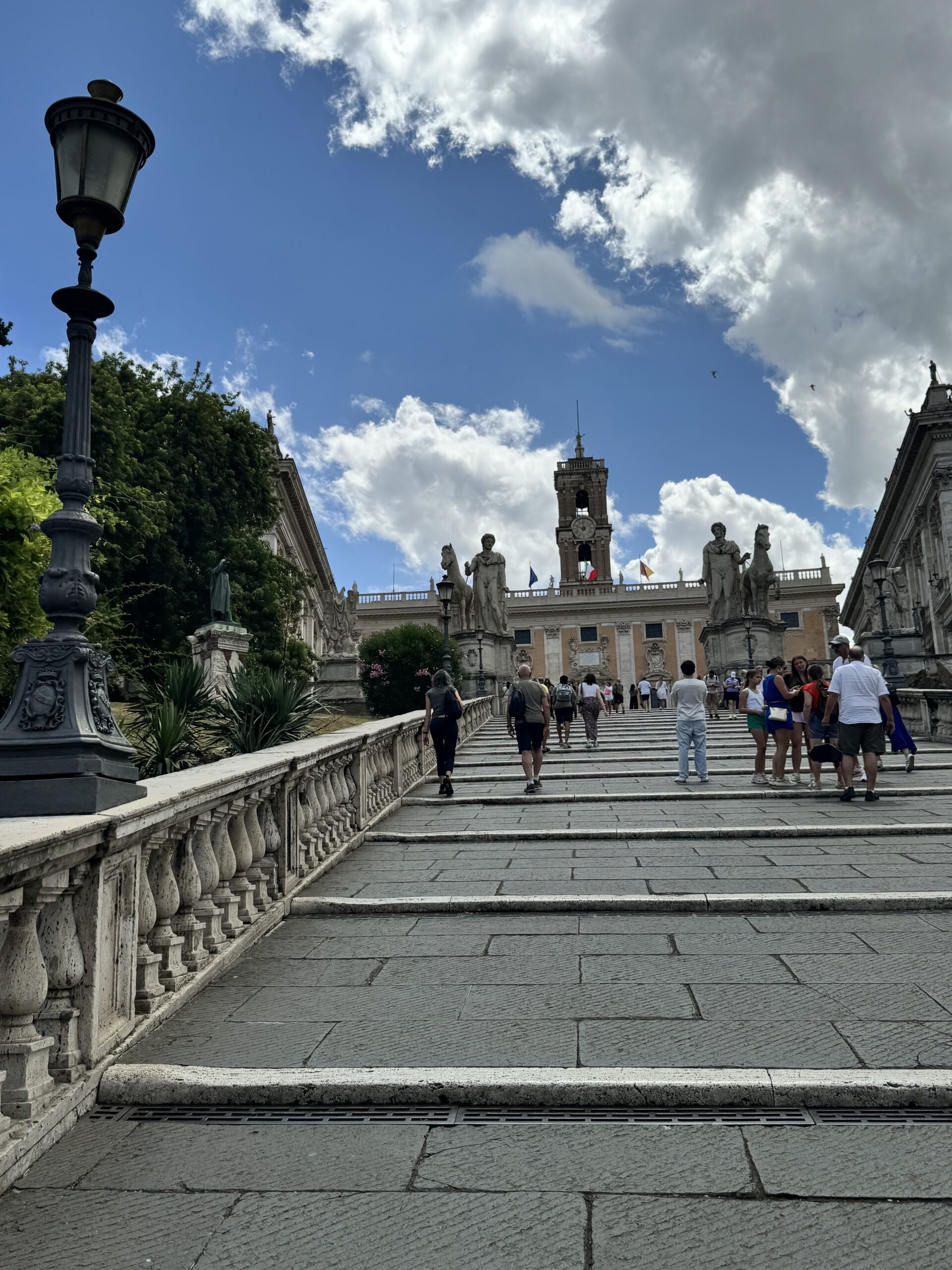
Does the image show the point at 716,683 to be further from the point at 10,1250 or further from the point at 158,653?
the point at 10,1250

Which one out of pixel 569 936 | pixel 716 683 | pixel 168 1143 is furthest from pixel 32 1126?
pixel 716 683

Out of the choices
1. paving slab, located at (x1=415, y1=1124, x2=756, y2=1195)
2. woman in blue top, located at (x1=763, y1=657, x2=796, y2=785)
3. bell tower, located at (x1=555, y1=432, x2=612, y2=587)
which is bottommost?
paving slab, located at (x1=415, y1=1124, x2=756, y2=1195)

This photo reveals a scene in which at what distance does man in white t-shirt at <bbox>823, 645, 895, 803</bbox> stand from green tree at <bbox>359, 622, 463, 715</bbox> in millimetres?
18230

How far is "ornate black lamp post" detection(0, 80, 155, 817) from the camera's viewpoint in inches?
138

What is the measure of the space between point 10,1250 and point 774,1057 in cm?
230

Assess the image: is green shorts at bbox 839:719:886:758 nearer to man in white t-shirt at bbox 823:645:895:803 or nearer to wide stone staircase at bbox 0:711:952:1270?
man in white t-shirt at bbox 823:645:895:803

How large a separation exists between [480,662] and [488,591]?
2.31m

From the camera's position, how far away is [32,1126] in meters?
2.49

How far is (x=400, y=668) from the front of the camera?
28.7 m

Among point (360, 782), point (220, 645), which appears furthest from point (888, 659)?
point (360, 782)

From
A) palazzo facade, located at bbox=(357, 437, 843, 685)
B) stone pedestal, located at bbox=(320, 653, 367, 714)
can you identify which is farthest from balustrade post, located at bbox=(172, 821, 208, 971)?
palazzo facade, located at bbox=(357, 437, 843, 685)

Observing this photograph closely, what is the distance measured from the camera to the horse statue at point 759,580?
28766 mm

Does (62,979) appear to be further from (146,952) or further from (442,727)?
(442,727)

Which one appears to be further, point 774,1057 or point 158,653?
point 158,653
